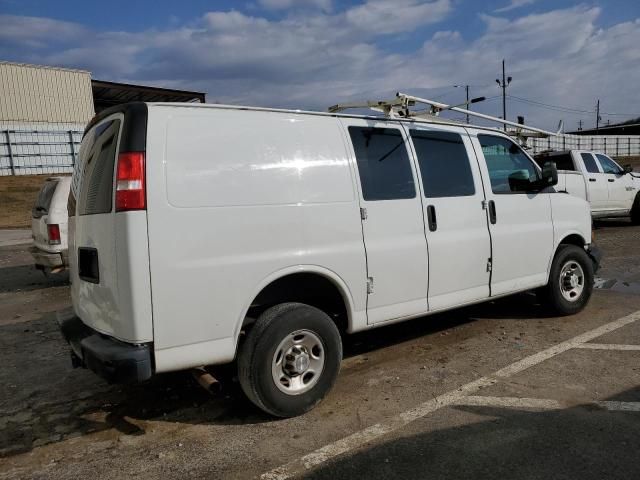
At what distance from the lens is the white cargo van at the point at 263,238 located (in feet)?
10.2

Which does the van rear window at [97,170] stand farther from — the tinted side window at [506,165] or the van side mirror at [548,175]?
the van side mirror at [548,175]

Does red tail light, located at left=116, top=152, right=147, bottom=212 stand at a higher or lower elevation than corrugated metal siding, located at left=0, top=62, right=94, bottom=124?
lower

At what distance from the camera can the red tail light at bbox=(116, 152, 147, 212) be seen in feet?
10.0

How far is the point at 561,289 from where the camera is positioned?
18.8 ft

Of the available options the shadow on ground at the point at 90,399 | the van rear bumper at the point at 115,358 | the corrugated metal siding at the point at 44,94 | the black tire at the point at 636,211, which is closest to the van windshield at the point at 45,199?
the shadow on ground at the point at 90,399

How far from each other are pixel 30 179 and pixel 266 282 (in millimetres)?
28012

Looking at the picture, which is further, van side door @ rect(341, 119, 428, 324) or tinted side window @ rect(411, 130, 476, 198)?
tinted side window @ rect(411, 130, 476, 198)

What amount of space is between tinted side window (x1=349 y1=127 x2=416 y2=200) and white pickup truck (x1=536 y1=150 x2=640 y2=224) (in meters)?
8.64

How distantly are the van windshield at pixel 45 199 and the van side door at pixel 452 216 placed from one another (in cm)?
625

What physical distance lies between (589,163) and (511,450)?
37.9ft

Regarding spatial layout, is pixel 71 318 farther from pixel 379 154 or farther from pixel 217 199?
pixel 379 154

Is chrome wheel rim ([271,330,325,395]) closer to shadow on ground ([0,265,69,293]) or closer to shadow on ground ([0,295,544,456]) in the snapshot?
shadow on ground ([0,295,544,456])

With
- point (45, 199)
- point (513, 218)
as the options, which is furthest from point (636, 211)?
point (45, 199)

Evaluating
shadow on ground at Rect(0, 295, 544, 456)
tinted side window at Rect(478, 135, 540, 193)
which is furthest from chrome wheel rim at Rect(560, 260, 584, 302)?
shadow on ground at Rect(0, 295, 544, 456)
